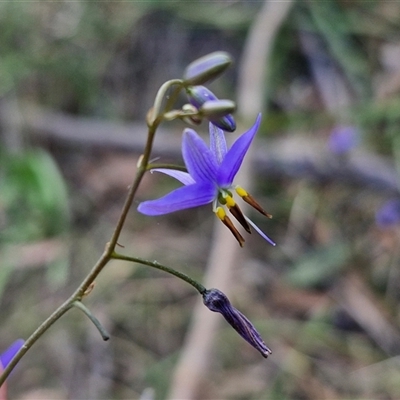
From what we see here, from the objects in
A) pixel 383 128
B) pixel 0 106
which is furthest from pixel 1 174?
pixel 383 128

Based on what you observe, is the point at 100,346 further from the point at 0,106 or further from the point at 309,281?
the point at 0,106

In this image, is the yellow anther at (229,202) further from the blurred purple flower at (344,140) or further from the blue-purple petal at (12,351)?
the blurred purple flower at (344,140)

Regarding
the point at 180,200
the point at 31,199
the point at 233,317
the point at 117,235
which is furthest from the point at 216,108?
the point at 31,199

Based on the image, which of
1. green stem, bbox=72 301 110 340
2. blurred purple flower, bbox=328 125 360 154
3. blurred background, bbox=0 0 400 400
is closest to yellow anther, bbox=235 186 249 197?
green stem, bbox=72 301 110 340

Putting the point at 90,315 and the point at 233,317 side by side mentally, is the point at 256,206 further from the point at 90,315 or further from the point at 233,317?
the point at 90,315

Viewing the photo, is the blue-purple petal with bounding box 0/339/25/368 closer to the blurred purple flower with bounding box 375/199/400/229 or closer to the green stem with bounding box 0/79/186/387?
the green stem with bounding box 0/79/186/387

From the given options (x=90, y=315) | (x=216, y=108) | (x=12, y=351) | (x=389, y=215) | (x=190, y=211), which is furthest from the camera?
(x=190, y=211)
